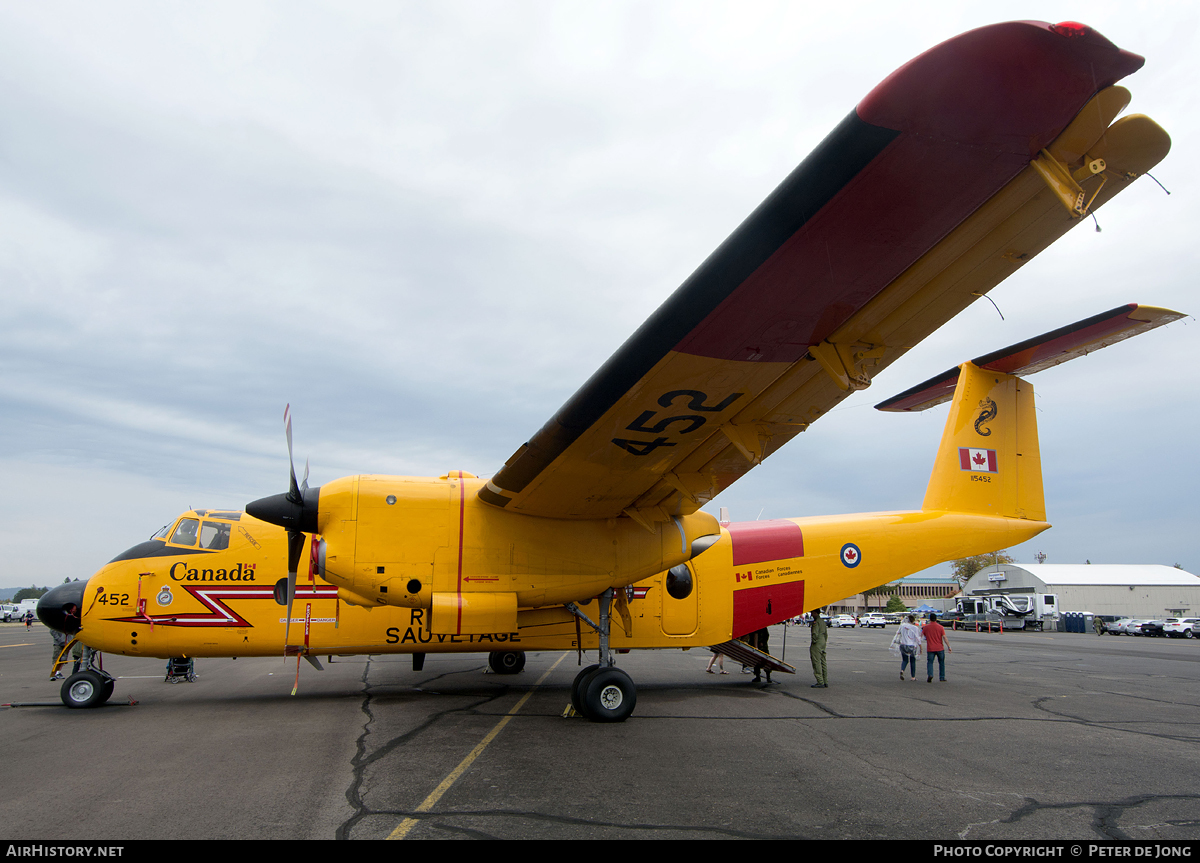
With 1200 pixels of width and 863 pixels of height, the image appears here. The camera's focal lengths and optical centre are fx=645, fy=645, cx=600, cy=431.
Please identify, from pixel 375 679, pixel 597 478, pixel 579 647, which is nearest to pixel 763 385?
pixel 597 478

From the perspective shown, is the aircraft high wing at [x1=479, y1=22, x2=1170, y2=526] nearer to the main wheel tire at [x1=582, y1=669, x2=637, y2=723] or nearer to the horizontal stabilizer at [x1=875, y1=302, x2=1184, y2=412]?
the horizontal stabilizer at [x1=875, y1=302, x2=1184, y2=412]

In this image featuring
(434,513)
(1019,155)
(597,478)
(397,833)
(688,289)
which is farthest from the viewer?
(434,513)

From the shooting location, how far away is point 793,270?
14.3 ft

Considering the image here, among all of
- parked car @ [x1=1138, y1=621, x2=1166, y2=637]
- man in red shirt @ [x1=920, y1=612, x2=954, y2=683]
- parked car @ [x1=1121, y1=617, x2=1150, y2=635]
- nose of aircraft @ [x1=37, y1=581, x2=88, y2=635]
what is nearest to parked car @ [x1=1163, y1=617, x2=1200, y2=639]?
parked car @ [x1=1138, y1=621, x2=1166, y2=637]

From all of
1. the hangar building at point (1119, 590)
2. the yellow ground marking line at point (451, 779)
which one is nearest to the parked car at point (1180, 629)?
the hangar building at point (1119, 590)

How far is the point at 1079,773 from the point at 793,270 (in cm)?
550

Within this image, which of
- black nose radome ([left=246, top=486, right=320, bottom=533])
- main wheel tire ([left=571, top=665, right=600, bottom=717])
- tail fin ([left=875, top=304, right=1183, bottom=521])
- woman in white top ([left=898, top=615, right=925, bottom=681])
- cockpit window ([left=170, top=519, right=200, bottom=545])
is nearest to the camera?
black nose radome ([left=246, top=486, right=320, bottom=533])

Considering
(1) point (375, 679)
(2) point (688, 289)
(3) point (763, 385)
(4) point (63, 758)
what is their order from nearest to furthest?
(2) point (688, 289), (3) point (763, 385), (4) point (63, 758), (1) point (375, 679)

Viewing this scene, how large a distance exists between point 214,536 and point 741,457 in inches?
330

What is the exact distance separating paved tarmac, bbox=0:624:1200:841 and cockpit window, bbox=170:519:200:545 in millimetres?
2430

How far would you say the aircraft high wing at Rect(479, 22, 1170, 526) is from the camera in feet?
10.8

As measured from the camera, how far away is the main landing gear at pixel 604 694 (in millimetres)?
8227

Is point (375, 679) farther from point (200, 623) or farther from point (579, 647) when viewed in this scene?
point (579, 647)

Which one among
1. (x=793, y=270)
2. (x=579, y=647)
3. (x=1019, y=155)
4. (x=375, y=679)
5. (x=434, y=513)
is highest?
(x=1019, y=155)
